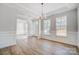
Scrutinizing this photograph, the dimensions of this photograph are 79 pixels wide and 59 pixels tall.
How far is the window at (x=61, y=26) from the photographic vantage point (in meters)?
1.76

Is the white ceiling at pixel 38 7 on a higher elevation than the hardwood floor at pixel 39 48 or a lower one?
higher

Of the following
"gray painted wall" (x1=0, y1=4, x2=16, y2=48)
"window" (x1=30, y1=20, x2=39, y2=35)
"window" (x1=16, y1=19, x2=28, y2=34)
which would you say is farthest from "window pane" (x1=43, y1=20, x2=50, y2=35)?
"gray painted wall" (x1=0, y1=4, x2=16, y2=48)

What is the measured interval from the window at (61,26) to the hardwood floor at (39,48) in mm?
212

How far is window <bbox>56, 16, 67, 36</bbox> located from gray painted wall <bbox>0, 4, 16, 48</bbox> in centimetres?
81

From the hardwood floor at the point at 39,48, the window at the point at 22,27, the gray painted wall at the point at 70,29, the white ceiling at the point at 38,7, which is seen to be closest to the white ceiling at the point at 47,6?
the white ceiling at the point at 38,7

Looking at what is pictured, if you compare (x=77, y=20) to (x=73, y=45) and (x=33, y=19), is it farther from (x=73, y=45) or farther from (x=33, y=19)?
(x=33, y=19)

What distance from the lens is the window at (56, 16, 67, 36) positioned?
1.76 m

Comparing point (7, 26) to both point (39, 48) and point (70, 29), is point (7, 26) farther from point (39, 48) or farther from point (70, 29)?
point (70, 29)

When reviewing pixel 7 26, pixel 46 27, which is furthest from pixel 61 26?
pixel 7 26

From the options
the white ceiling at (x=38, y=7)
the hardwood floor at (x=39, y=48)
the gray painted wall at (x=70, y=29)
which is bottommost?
the hardwood floor at (x=39, y=48)

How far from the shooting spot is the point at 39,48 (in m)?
1.77

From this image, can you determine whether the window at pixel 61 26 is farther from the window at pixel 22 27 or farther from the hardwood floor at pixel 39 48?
the window at pixel 22 27
